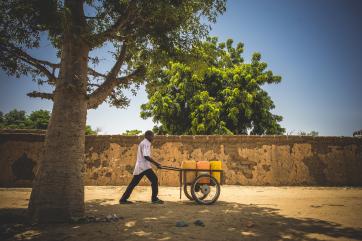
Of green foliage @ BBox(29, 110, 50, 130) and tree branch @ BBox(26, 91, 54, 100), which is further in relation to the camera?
green foliage @ BBox(29, 110, 50, 130)

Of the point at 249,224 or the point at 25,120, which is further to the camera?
the point at 25,120

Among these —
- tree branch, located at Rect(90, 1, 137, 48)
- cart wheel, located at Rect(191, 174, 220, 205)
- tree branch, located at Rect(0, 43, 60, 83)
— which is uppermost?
tree branch, located at Rect(90, 1, 137, 48)

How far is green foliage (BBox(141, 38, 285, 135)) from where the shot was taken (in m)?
19.0

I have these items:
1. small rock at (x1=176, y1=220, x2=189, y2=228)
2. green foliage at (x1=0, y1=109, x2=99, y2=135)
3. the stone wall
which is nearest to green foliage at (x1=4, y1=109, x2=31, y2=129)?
green foliage at (x1=0, y1=109, x2=99, y2=135)

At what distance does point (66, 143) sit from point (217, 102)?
51.4ft

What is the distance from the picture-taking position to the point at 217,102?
19.8 metres

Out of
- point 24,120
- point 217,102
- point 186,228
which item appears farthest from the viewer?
point 24,120

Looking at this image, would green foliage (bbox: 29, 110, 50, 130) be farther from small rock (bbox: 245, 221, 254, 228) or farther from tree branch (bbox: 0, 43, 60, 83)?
small rock (bbox: 245, 221, 254, 228)

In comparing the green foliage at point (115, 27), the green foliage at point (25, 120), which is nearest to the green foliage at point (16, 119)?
the green foliage at point (25, 120)

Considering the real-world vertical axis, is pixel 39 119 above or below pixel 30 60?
above

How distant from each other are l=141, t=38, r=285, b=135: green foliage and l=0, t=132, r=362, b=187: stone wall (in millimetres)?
6962

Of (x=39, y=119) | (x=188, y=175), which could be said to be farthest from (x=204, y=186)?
(x=39, y=119)

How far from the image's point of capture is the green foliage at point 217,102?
19000 mm

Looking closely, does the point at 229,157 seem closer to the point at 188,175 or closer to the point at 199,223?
the point at 188,175
